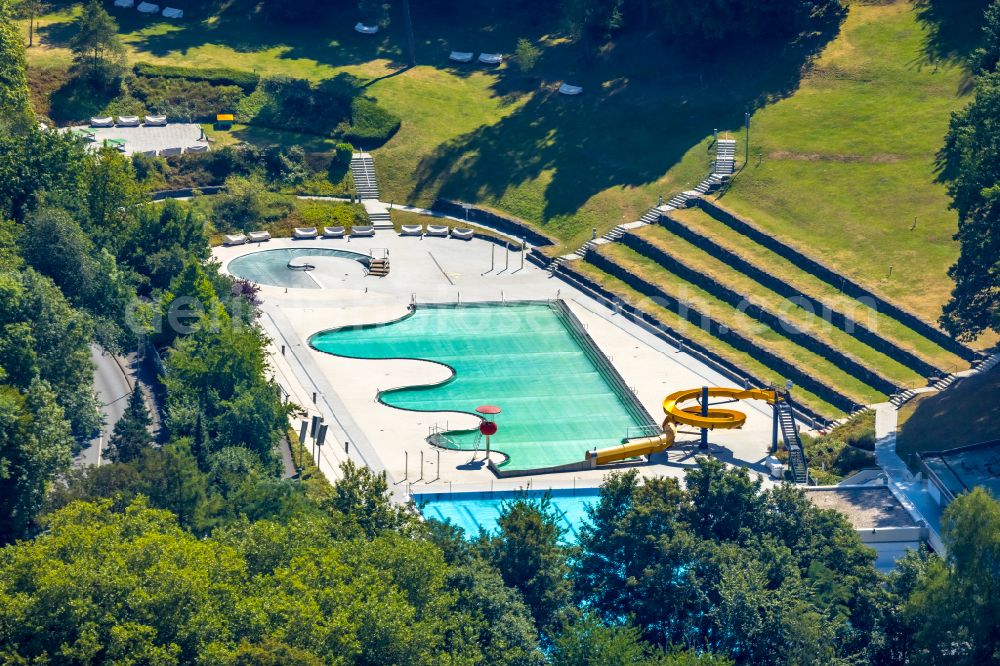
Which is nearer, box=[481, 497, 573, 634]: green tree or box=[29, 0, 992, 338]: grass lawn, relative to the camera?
box=[481, 497, 573, 634]: green tree

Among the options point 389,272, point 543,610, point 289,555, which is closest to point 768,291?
point 389,272

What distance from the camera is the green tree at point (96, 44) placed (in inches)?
5463

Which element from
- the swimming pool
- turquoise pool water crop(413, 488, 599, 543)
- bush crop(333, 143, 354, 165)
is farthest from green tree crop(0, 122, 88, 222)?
turquoise pool water crop(413, 488, 599, 543)

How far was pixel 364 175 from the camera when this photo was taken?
131750 millimetres

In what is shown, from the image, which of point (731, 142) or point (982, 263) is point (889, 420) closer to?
point (982, 263)

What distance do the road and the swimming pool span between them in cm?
1564

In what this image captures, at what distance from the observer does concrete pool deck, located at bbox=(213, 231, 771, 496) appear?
90.9 metres

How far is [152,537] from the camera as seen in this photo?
224 ft

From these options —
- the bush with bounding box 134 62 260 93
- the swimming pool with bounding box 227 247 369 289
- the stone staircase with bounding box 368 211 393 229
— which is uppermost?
the bush with bounding box 134 62 260 93

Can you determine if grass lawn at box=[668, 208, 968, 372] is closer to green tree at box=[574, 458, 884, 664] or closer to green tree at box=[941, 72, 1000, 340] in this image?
green tree at box=[941, 72, 1000, 340]

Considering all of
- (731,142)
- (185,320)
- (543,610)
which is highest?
(731,142)

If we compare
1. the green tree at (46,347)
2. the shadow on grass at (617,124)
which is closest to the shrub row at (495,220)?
the shadow on grass at (617,124)

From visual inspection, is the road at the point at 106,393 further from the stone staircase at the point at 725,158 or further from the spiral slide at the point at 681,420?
the stone staircase at the point at 725,158

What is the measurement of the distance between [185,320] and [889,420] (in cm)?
4220
